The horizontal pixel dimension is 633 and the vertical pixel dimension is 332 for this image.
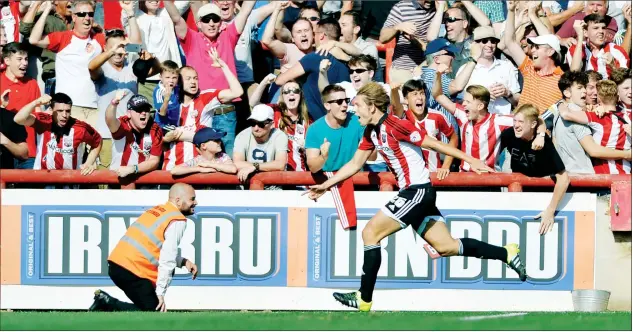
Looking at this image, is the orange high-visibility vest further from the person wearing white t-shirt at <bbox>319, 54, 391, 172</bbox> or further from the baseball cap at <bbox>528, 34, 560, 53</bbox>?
the baseball cap at <bbox>528, 34, 560, 53</bbox>

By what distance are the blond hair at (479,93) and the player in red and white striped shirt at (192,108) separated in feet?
7.49

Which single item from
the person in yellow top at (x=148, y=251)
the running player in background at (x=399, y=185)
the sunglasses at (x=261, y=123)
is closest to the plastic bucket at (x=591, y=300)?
the running player in background at (x=399, y=185)

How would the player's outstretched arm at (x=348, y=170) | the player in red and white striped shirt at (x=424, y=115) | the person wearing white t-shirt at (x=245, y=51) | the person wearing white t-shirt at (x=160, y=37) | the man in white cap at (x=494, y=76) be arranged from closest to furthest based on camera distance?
the player's outstretched arm at (x=348, y=170) → the player in red and white striped shirt at (x=424, y=115) → the man in white cap at (x=494, y=76) → the person wearing white t-shirt at (x=245, y=51) → the person wearing white t-shirt at (x=160, y=37)

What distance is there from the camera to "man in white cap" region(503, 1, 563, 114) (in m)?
11.9

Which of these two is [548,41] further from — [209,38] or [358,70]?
[209,38]

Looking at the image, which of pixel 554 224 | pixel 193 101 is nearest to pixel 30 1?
pixel 193 101

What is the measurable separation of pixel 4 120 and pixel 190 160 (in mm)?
1933

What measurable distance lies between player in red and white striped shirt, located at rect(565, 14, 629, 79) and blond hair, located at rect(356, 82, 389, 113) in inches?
118

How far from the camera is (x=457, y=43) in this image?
496 inches

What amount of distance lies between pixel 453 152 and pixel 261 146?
2.15 m

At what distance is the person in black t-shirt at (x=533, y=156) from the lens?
10500 millimetres

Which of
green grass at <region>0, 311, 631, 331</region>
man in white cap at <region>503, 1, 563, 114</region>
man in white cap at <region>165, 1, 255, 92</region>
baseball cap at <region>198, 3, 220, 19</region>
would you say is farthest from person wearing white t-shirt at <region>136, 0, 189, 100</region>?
green grass at <region>0, 311, 631, 331</region>

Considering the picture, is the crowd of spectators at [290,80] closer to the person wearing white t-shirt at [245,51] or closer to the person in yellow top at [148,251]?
the person wearing white t-shirt at [245,51]

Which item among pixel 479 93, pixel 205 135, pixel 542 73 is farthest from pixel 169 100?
pixel 542 73
